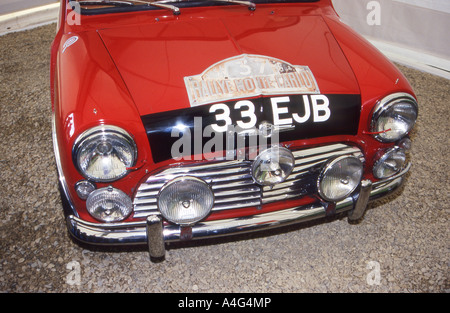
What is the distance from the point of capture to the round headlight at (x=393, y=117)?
2436 mm

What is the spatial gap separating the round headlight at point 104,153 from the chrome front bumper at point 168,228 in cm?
29

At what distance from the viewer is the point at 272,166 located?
231 cm

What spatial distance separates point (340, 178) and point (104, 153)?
129 centimetres

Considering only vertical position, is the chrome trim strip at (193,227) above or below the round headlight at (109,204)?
below

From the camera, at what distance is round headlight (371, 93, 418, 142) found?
2.44 m

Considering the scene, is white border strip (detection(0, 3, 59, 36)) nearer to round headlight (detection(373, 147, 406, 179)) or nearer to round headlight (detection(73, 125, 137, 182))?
round headlight (detection(73, 125, 137, 182))

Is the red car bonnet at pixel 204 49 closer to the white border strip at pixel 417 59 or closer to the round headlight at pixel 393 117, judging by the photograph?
the round headlight at pixel 393 117

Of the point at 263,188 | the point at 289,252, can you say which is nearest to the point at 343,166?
the point at 263,188

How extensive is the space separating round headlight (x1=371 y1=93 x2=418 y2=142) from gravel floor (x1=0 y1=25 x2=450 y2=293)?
85 centimetres

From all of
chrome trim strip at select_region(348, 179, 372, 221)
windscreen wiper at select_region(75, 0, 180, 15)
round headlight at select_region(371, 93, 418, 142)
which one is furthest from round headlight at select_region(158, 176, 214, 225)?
windscreen wiper at select_region(75, 0, 180, 15)

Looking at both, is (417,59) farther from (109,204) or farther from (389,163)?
(109,204)

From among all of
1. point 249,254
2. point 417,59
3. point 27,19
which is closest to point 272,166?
point 249,254

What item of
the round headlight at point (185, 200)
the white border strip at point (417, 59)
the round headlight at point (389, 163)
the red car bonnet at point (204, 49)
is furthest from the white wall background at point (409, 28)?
the round headlight at point (185, 200)
